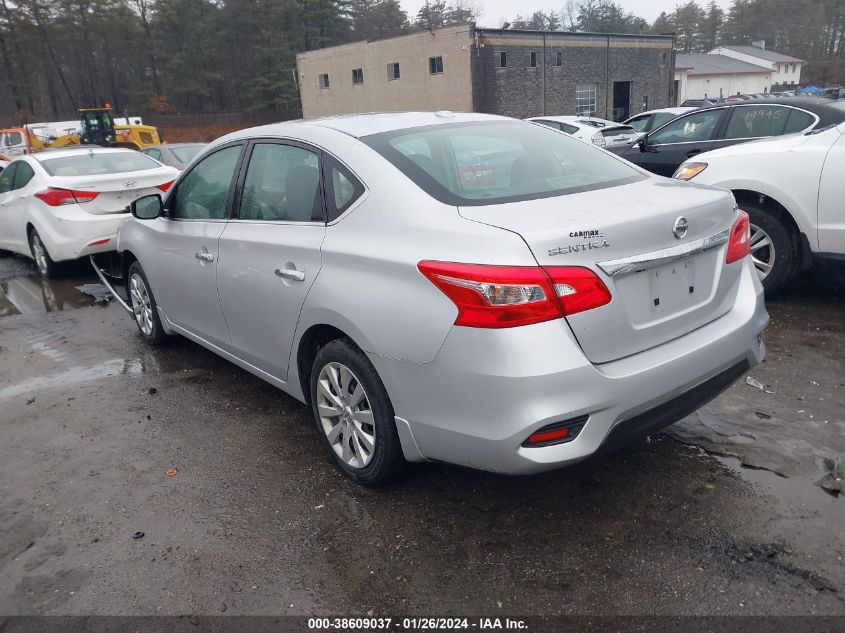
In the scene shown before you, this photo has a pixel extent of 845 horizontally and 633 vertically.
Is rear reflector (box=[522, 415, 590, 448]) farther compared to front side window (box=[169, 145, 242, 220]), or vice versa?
front side window (box=[169, 145, 242, 220])

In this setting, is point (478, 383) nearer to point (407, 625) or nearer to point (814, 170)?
point (407, 625)

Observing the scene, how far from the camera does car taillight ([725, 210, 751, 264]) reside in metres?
3.00

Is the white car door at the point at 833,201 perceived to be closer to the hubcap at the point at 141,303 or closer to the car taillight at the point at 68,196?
the hubcap at the point at 141,303

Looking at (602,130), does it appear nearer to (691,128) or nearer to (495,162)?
(691,128)

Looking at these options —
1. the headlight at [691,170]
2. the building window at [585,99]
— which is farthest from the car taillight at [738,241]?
the building window at [585,99]

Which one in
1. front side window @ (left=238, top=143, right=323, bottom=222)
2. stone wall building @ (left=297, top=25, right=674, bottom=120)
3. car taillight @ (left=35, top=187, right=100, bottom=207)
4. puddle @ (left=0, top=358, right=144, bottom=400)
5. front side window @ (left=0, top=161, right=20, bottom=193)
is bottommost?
puddle @ (left=0, top=358, right=144, bottom=400)

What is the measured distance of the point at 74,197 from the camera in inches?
297

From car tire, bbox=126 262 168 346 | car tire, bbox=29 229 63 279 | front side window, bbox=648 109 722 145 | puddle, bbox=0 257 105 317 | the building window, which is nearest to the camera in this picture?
car tire, bbox=126 262 168 346

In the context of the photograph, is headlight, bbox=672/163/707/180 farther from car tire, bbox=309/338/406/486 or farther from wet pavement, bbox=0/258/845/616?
car tire, bbox=309/338/406/486

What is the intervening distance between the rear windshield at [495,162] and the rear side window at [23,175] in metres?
6.94

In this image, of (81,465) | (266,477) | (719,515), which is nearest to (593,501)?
(719,515)

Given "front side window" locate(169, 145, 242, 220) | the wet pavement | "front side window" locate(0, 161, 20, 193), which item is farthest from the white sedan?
the wet pavement

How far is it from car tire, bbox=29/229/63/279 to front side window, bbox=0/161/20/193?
1.08 meters

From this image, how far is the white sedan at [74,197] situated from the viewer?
755 cm
